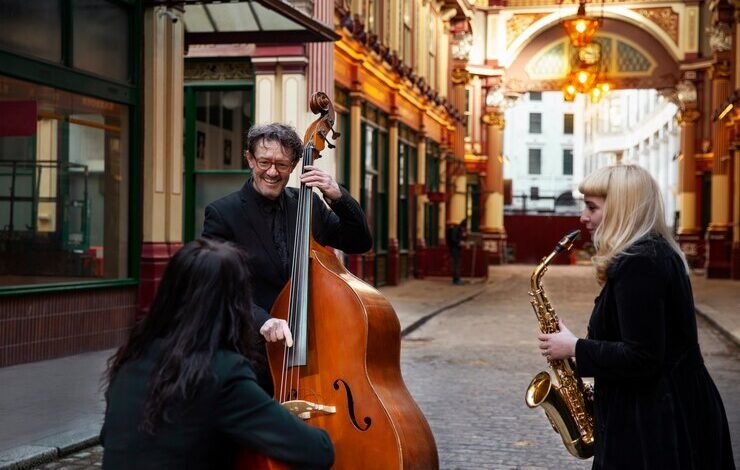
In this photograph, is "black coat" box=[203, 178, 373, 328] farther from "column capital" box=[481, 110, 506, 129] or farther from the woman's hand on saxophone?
"column capital" box=[481, 110, 506, 129]

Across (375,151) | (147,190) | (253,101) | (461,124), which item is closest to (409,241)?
(375,151)

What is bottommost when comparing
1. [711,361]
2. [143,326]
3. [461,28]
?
[711,361]

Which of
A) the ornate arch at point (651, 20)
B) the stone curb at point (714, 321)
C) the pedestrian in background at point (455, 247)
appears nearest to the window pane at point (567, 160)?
the ornate arch at point (651, 20)

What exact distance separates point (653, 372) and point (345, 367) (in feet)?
3.57

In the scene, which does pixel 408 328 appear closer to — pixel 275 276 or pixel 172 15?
pixel 172 15

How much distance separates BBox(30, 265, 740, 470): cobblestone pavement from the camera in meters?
7.21

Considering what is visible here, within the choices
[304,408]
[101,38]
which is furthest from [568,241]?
[101,38]

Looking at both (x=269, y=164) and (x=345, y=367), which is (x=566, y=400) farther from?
(x=269, y=164)

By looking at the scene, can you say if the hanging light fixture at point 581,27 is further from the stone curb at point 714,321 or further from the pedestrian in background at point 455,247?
the stone curb at point 714,321

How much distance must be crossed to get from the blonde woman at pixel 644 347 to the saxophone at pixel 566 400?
13.6 inches

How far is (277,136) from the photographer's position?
14.7 ft

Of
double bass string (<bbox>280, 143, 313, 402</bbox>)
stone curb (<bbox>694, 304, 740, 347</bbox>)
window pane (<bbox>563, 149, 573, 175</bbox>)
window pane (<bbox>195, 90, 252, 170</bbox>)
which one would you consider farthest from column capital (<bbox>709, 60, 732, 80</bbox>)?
window pane (<bbox>563, 149, 573, 175</bbox>)

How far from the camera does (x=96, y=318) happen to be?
1209cm

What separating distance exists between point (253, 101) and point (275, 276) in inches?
517
